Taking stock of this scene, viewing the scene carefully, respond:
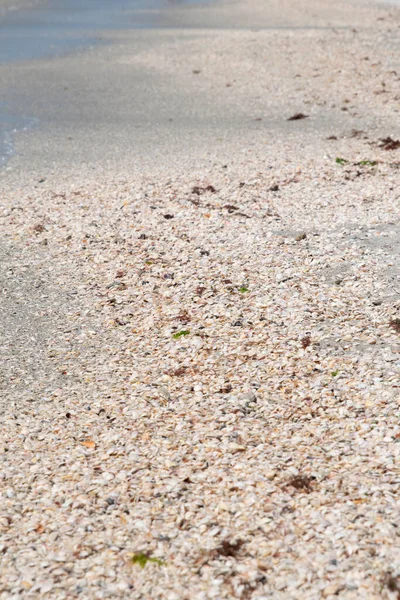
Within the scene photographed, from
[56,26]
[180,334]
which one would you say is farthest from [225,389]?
[56,26]

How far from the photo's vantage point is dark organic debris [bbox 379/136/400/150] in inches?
617

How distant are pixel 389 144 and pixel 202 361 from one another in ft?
30.7

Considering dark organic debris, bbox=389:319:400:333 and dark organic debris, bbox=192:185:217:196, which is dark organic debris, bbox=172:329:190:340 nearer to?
dark organic debris, bbox=389:319:400:333

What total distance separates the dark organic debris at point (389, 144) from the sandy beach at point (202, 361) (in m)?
0.58

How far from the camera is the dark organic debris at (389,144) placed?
15664 millimetres

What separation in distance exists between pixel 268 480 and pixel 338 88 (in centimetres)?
1714

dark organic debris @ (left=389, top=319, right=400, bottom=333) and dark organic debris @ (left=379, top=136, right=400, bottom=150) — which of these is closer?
dark organic debris @ (left=389, top=319, right=400, bottom=333)

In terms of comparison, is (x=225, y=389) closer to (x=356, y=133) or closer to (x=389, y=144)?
(x=389, y=144)

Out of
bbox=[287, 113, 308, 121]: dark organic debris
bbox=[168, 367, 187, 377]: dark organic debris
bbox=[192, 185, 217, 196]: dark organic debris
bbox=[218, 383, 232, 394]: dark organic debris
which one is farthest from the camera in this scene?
bbox=[287, 113, 308, 121]: dark organic debris

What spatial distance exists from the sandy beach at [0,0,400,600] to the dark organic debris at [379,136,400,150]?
22.7 inches

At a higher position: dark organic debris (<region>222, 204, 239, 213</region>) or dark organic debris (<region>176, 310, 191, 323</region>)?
dark organic debris (<region>222, 204, 239, 213</region>)

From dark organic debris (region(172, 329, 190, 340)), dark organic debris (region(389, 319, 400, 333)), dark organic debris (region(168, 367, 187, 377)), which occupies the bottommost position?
dark organic debris (region(168, 367, 187, 377))

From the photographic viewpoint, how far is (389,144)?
15.9m

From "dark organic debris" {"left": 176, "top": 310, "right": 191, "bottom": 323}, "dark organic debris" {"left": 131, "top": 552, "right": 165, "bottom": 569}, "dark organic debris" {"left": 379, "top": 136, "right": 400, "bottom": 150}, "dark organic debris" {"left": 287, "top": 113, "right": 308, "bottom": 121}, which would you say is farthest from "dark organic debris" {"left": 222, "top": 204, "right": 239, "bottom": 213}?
"dark organic debris" {"left": 131, "top": 552, "right": 165, "bottom": 569}
